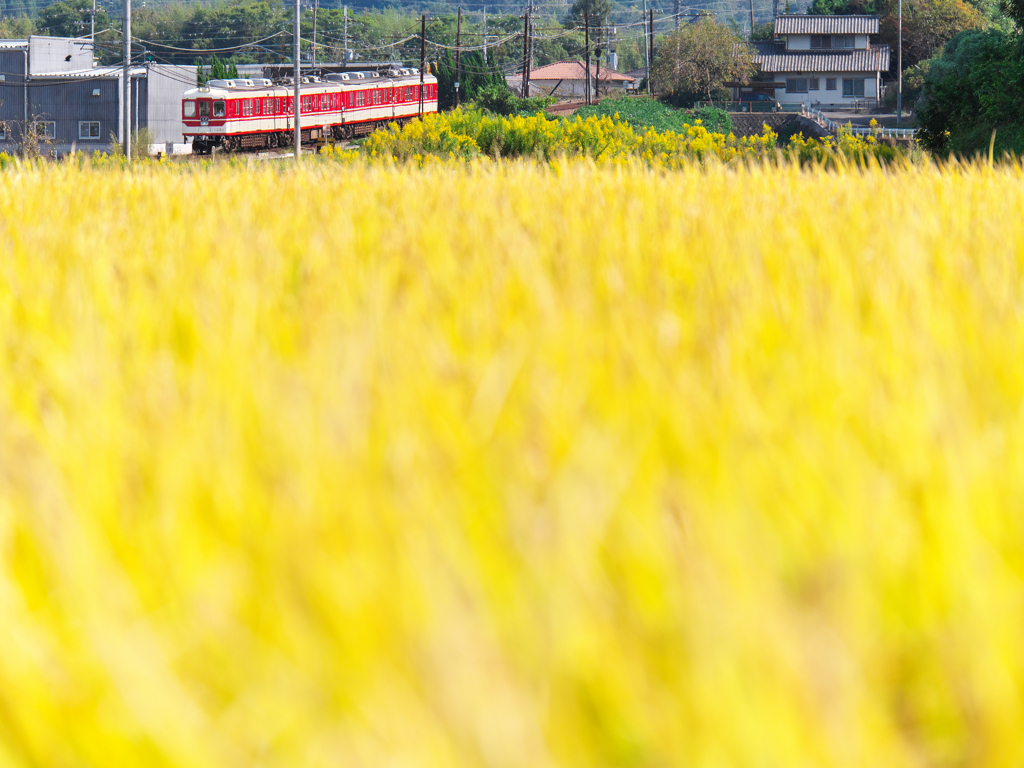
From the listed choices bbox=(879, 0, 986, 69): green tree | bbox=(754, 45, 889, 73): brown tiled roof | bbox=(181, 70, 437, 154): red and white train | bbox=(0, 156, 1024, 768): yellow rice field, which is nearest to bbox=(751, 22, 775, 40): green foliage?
bbox=(754, 45, 889, 73): brown tiled roof

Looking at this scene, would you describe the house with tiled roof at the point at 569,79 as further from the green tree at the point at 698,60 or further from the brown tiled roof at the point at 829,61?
the green tree at the point at 698,60

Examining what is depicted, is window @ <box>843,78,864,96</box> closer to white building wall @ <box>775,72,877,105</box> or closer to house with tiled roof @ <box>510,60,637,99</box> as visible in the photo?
white building wall @ <box>775,72,877,105</box>

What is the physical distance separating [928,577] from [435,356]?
28.6 inches

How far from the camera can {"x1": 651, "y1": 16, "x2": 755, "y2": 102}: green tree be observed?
58.0 metres

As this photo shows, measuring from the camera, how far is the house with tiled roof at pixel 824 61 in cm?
7106

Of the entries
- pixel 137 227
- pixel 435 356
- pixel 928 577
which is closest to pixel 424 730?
pixel 928 577

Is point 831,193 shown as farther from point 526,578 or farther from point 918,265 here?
point 526,578

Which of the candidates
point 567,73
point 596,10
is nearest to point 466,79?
point 567,73

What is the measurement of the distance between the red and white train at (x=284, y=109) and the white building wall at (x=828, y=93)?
40279mm

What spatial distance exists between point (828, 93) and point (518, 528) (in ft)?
256

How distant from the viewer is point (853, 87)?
72500 millimetres

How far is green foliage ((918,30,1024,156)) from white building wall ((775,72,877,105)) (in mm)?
58331

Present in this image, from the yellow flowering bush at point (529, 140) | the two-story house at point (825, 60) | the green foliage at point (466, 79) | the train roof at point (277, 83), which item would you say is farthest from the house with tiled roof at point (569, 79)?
the yellow flowering bush at point (529, 140)

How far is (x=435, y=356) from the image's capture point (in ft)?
4.51
